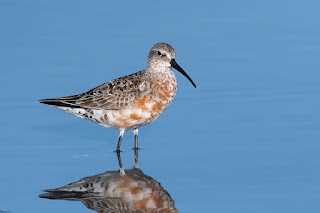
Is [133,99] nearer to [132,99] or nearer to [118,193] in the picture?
[132,99]

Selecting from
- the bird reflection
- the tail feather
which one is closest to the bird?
the tail feather

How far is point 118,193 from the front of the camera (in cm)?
1010

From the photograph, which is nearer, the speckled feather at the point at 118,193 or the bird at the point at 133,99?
the speckled feather at the point at 118,193

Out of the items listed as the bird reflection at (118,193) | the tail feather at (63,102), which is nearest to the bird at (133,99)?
the tail feather at (63,102)

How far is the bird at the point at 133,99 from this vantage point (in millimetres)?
12000

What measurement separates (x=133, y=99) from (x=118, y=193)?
2.28 m

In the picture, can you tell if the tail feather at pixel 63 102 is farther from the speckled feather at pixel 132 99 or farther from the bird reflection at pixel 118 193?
the bird reflection at pixel 118 193

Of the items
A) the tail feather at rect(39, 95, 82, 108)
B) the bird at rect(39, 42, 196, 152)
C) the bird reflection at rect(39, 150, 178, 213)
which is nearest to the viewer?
the bird reflection at rect(39, 150, 178, 213)

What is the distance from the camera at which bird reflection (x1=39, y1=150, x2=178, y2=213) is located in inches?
379

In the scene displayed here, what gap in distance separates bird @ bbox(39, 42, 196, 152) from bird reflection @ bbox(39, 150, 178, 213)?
1.37m

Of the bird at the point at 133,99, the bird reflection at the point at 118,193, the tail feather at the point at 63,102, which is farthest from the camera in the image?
the tail feather at the point at 63,102

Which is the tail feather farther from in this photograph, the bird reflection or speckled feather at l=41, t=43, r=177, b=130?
the bird reflection

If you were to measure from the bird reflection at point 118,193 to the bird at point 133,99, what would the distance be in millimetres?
1373

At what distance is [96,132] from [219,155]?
253 centimetres
